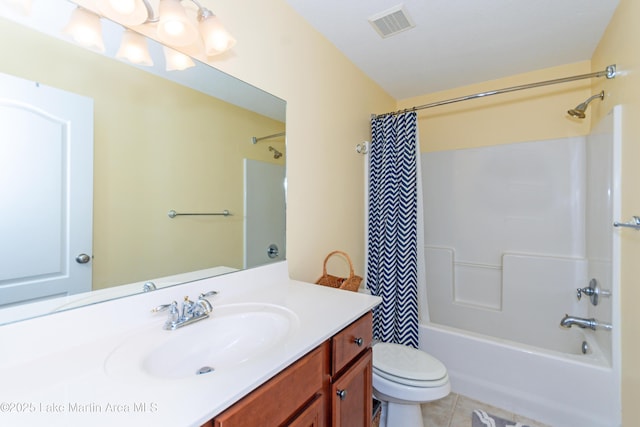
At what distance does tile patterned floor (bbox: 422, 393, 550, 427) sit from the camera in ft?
5.35

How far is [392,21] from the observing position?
5.26ft

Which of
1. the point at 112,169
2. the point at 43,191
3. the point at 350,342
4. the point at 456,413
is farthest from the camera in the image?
the point at 456,413

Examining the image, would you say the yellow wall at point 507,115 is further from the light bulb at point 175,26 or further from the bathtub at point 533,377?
the light bulb at point 175,26

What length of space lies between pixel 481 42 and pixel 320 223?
157cm

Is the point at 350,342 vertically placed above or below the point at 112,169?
below

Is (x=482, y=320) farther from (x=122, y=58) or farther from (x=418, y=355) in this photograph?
(x=122, y=58)

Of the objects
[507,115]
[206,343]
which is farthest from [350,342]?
[507,115]

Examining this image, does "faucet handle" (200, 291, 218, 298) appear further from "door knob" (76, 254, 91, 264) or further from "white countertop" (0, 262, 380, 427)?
"door knob" (76, 254, 91, 264)

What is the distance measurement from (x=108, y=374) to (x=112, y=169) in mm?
594

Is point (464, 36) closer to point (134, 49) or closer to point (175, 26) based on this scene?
point (175, 26)

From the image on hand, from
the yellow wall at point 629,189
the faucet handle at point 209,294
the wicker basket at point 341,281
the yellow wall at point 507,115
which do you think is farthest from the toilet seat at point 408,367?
the yellow wall at point 507,115

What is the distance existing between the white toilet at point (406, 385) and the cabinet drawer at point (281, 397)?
27.4 inches

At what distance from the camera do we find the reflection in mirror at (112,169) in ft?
2.39

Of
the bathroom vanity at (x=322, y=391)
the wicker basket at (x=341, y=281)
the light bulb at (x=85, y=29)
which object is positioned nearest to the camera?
the bathroom vanity at (x=322, y=391)
